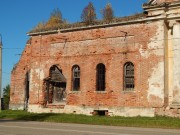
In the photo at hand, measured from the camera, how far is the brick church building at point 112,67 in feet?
74.7

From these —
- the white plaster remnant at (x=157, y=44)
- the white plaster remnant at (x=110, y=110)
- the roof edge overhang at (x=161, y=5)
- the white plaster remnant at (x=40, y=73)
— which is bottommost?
the white plaster remnant at (x=110, y=110)

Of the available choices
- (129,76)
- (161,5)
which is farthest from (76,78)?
(161,5)

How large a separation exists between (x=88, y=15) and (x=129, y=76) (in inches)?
265

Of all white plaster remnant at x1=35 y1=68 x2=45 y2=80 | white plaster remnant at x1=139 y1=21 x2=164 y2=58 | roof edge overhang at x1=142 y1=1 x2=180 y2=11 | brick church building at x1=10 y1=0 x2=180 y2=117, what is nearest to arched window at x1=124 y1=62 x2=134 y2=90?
brick church building at x1=10 y1=0 x2=180 y2=117

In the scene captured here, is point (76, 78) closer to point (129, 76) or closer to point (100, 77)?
point (100, 77)

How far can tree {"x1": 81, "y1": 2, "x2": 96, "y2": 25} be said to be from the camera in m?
26.3

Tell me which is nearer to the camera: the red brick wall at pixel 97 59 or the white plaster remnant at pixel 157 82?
the white plaster remnant at pixel 157 82

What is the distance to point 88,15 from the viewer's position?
92.8 ft

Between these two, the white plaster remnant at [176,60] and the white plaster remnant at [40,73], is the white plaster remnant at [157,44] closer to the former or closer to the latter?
the white plaster remnant at [176,60]

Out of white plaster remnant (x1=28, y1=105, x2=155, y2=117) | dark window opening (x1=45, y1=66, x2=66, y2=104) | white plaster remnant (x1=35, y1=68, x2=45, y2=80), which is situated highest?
white plaster remnant (x1=35, y1=68, x2=45, y2=80)

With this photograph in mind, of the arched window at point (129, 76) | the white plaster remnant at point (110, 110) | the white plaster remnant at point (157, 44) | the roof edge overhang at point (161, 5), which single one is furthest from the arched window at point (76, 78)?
the roof edge overhang at point (161, 5)

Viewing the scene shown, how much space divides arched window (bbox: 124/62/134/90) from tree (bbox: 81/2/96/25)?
4380 millimetres

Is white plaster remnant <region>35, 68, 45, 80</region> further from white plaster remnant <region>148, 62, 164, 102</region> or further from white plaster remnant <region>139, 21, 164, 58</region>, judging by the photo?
white plaster remnant <region>148, 62, 164, 102</region>

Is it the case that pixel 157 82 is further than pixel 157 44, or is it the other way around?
pixel 157 44
